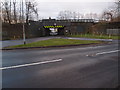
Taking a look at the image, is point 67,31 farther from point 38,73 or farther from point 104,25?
point 38,73

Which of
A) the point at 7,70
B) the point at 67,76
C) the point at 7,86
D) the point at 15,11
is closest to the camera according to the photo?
the point at 7,86

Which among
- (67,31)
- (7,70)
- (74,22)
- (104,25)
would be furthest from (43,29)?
(7,70)

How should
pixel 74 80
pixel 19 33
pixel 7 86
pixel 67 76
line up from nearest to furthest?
pixel 7 86, pixel 74 80, pixel 67 76, pixel 19 33

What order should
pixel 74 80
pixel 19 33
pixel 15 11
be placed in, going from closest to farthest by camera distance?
pixel 74 80
pixel 19 33
pixel 15 11

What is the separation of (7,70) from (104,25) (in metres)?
38.5

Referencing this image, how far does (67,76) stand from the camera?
16.5 feet

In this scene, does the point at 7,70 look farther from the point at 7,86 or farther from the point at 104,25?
the point at 104,25

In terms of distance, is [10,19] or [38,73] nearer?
[38,73]

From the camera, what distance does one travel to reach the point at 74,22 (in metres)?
41.2

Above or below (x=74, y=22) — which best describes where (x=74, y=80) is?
below

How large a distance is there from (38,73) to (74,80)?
1.79 m

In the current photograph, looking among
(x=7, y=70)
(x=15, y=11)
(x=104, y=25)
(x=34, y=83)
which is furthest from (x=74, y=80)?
(x=104, y=25)

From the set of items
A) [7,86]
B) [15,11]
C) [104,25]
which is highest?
[15,11]

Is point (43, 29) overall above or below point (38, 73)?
above
